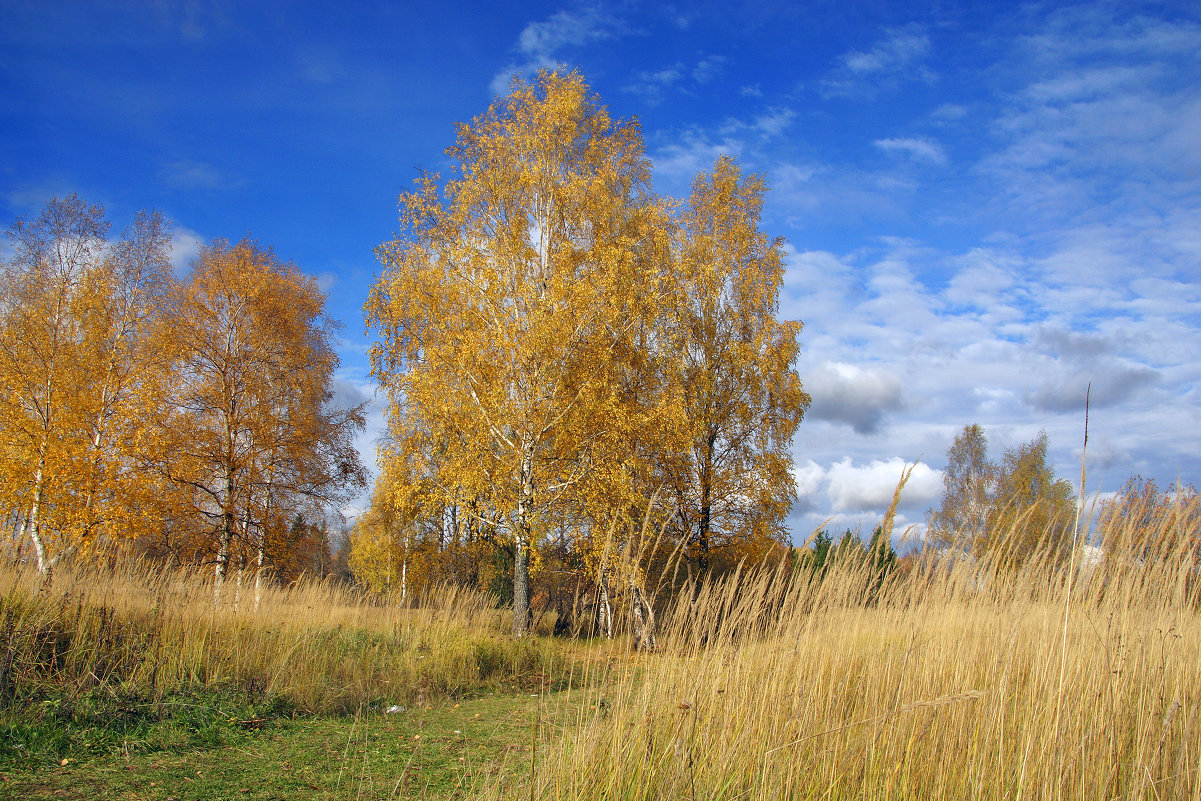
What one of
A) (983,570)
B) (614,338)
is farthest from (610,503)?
(983,570)

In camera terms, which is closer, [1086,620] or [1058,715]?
[1058,715]

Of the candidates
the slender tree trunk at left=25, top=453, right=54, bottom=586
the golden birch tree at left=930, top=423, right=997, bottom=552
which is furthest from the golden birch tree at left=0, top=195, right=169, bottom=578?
the golden birch tree at left=930, top=423, right=997, bottom=552

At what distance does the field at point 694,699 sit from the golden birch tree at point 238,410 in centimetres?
615

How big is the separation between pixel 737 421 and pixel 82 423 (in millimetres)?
12174

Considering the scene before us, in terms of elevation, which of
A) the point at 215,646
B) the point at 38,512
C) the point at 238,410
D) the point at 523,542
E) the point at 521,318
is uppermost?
the point at 521,318

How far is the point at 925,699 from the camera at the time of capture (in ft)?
9.07

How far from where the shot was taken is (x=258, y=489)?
541 inches

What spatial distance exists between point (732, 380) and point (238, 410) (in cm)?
1062

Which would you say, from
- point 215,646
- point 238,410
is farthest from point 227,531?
point 215,646

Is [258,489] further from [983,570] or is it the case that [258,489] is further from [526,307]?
[983,570]

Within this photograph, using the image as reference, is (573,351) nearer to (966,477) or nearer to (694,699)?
(694,699)

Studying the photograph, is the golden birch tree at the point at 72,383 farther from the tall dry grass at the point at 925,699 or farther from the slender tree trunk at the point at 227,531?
the tall dry grass at the point at 925,699

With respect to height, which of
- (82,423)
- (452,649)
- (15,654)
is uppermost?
(82,423)

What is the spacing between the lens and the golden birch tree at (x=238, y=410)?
1230 cm
